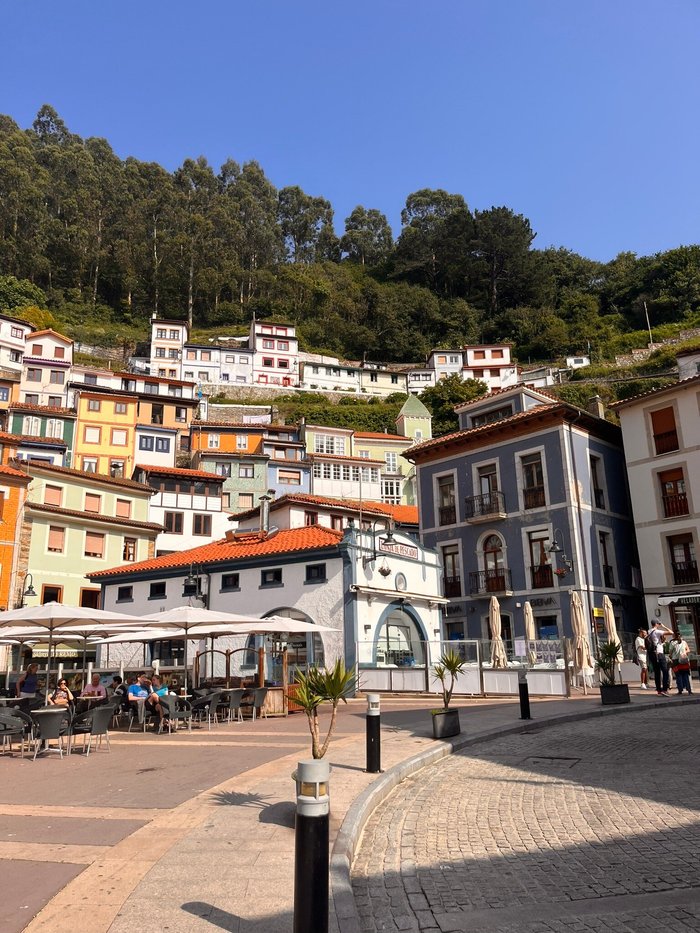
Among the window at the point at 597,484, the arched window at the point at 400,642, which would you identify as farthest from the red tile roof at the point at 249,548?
the window at the point at 597,484

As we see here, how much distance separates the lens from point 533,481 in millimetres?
34062

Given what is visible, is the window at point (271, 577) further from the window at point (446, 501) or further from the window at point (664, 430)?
the window at point (664, 430)

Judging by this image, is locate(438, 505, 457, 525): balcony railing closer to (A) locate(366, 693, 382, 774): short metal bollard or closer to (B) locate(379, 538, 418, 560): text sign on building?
(B) locate(379, 538, 418, 560): text sign on building

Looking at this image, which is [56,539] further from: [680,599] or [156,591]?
[680,599]

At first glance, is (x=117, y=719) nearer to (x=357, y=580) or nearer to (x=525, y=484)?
(x=357, y=580)

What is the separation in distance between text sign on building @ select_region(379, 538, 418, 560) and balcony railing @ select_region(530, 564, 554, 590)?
7.11 meters

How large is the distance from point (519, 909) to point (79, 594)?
3709 centimetres

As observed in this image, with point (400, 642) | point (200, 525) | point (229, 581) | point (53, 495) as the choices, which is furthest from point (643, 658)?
point (200, 525)

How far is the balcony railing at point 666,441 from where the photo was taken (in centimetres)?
Answer: 3356

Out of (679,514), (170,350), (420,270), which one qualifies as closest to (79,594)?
(679,514)

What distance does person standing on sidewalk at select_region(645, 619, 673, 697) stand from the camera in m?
19.1

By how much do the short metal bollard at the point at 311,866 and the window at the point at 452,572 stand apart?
103ft

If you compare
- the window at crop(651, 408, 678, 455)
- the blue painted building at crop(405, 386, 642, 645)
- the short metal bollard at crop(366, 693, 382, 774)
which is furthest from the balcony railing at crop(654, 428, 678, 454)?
the short metal bollard at crop(366, 693, 382, 774)

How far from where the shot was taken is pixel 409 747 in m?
12.0
